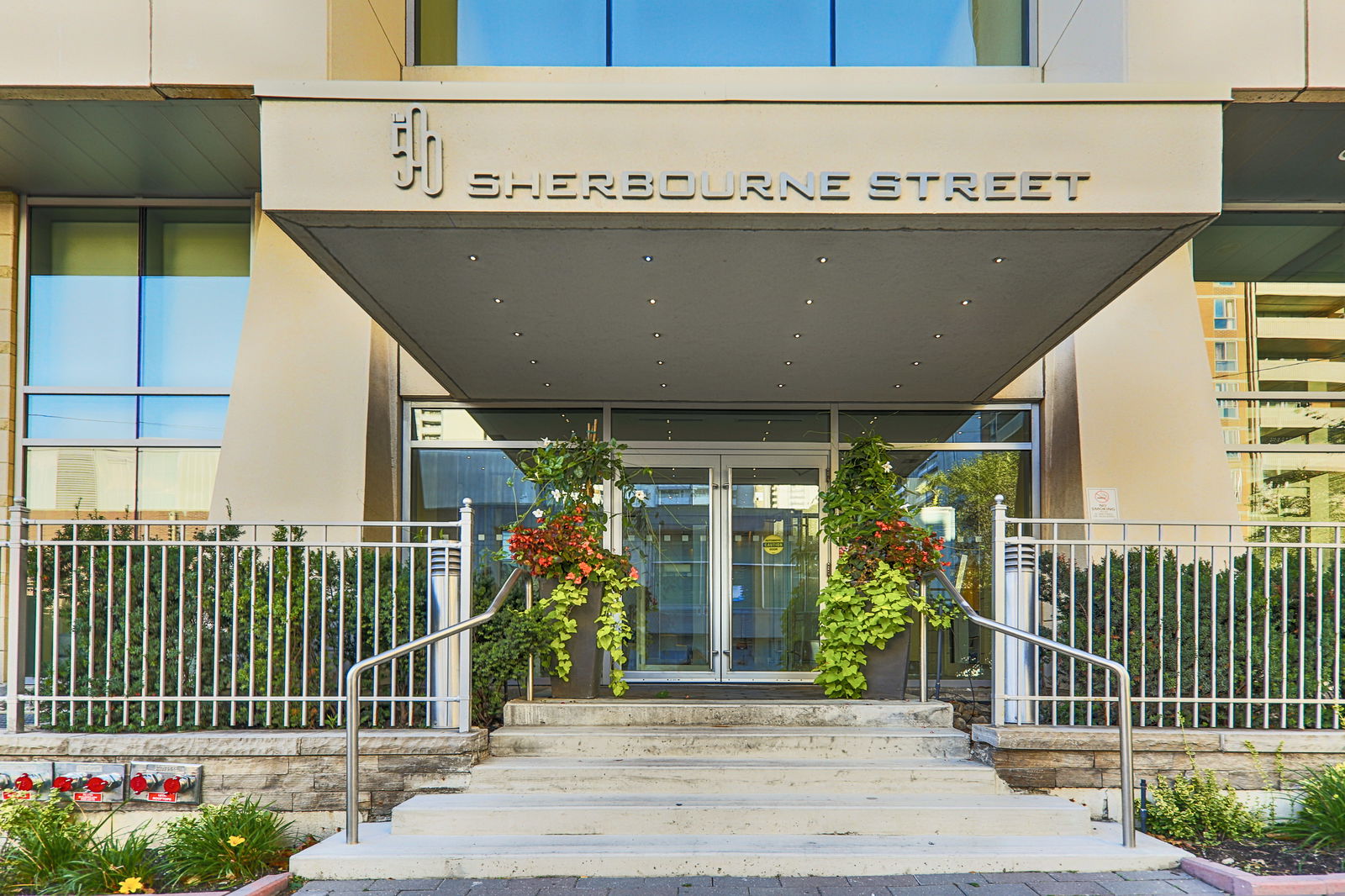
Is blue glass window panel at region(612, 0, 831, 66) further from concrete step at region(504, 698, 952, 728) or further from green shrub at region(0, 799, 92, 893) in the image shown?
green shrub at region(0, 799, 92, 893)

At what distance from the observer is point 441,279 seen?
6234 millimetres

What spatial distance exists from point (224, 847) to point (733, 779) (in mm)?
3004

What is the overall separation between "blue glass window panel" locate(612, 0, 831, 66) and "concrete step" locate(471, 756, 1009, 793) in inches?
275

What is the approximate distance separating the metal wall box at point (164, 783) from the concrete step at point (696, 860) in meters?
1.27

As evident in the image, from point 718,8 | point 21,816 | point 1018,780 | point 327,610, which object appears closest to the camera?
point 21,816

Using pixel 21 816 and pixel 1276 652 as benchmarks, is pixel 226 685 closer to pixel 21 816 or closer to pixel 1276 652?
pixel 21 816

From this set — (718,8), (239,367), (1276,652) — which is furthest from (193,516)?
(1276,652)

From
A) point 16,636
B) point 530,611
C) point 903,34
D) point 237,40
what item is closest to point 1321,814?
point 530,611

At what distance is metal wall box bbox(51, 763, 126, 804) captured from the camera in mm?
5832

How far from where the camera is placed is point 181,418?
9.59 meters

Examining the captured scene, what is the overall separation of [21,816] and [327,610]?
2.02 m

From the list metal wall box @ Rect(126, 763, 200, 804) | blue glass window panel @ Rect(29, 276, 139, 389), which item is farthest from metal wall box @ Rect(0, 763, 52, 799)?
blue glass window panel @ Rect(29, 276, 139, 389)

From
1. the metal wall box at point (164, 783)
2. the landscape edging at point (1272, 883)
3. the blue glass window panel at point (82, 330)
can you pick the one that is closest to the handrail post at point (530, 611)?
the metal wall box at point (164, 783)

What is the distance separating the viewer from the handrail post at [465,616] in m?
6.09
